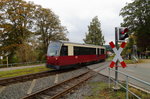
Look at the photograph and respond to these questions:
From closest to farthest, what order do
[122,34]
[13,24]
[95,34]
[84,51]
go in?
[122,34] < [84,51] < [13,24] < [95,34]

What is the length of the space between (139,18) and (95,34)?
2302 centimetres

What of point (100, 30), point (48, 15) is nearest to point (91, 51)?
point (48, 15)

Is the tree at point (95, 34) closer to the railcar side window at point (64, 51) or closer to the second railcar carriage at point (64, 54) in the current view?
the second railcar carriage at point (64, 54)

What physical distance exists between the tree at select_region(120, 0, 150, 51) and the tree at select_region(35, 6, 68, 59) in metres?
16.1

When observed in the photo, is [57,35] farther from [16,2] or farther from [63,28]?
[16,2]

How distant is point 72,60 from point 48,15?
22311mm

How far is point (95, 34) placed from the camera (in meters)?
52.5

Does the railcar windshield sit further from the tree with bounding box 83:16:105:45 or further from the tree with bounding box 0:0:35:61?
the tree with bounding box 83:16:105:45

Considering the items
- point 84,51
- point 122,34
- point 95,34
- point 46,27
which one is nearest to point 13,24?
point 46,27

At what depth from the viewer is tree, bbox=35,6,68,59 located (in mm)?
33281

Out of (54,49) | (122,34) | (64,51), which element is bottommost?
(64,51)

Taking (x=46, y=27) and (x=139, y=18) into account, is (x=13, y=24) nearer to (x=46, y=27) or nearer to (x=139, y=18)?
(x=46, y=27)

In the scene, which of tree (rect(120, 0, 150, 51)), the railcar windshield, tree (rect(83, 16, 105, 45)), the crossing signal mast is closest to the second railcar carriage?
the railcar windshield

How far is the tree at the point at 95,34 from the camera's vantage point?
171ft
